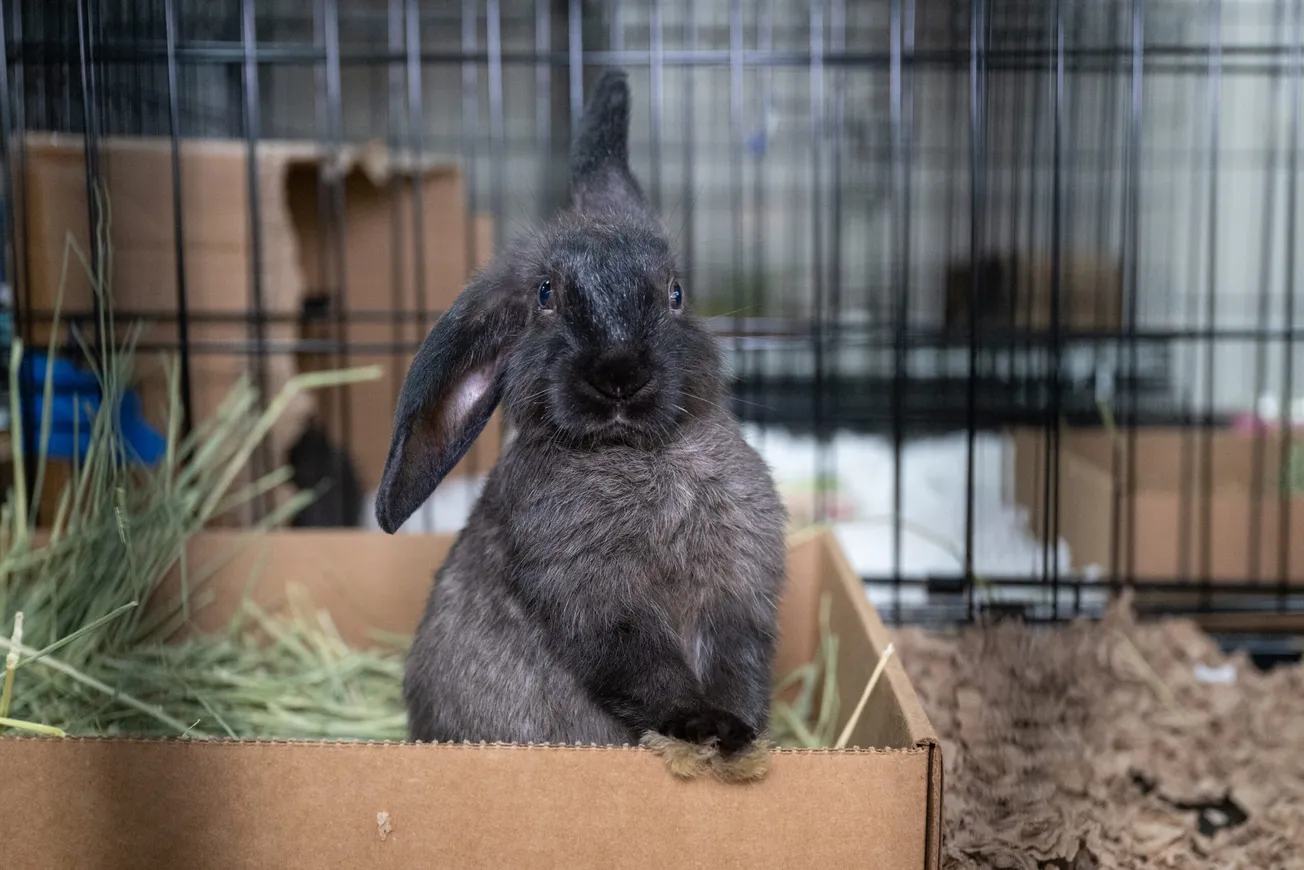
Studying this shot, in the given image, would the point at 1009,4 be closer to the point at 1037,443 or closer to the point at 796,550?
the point at 1037,443

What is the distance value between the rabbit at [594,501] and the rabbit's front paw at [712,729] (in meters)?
0.03

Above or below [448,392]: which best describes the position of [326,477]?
below

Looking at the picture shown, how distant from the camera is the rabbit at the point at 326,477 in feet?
10.4

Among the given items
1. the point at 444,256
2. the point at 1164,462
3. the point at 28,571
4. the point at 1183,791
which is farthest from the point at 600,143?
the point at 1164,462

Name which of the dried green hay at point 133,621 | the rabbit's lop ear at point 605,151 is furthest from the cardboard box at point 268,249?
the rabbit's lop ear at point 605,151

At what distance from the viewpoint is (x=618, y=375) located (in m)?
1.29

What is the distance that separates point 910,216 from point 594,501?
2069 millimetres

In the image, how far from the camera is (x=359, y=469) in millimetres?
3367

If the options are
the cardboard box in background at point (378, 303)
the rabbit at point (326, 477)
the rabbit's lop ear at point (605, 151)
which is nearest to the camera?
the rabbit's lop ear at point (605, 151)

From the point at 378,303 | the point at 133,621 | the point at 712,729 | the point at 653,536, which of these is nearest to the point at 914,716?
the point at 712,729

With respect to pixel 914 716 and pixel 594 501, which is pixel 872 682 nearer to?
pixel 914 716

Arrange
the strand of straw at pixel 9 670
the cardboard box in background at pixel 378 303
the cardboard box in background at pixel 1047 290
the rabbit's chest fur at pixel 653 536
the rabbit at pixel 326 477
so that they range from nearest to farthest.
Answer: the strand of straw at pixel 9 670, the rabbit's chest fur at pixel 653 536, the rabbit at pixel 326 477, the cardboard box in background at pixel 378 303, the cardboard box in background at pixel 1047 290

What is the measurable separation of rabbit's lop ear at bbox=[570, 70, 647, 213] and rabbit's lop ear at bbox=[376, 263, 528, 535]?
0.90 feet

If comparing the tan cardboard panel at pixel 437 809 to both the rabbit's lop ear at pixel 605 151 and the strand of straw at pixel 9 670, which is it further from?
the rabbit's lop ear at pixel 605 151
